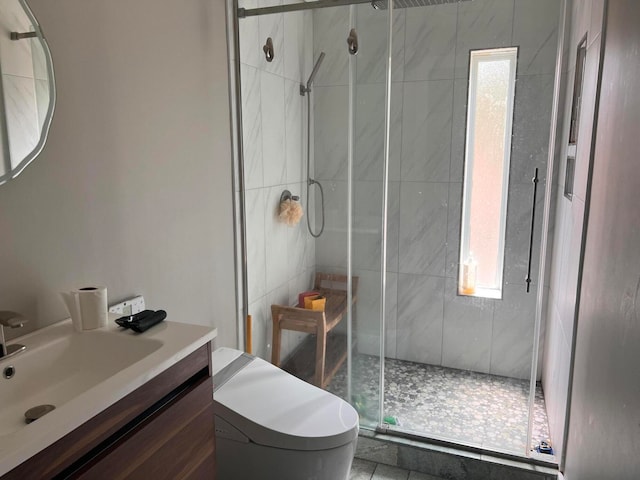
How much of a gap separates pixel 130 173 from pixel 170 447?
878 millimetres

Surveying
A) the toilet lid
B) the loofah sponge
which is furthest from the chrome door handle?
the toilet lid

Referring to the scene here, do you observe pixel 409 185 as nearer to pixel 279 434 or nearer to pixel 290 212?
pixel 290 212

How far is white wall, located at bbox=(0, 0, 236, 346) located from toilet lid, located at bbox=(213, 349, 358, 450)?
396 millimetres

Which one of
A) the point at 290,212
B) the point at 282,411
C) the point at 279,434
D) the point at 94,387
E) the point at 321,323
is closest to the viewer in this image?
the point at 94,387

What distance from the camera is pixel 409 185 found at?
2709mm

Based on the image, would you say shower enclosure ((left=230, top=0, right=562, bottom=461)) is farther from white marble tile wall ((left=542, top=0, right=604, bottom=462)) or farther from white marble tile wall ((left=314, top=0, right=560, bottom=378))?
white marble tile wall ((left=542, top=0, right=604, bottom=462))

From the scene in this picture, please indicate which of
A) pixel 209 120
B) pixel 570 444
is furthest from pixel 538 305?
pixel 209 120

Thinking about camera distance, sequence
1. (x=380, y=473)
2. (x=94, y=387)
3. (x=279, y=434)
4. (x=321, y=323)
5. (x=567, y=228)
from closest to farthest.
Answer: (x=94, y=387) → (x=279, y=434) → (x=567, y=228) → (x=380, y=473) → (x=321, y=323)

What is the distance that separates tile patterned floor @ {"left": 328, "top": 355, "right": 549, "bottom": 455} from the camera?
235 centimetres

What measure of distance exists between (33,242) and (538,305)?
197cm

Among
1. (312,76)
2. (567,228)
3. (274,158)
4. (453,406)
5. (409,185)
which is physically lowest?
(453,406)

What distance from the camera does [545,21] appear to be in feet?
7.68

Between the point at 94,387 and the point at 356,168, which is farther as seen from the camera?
the point at 356,168

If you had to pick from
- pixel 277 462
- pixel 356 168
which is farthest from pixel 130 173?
pixel 356 168
